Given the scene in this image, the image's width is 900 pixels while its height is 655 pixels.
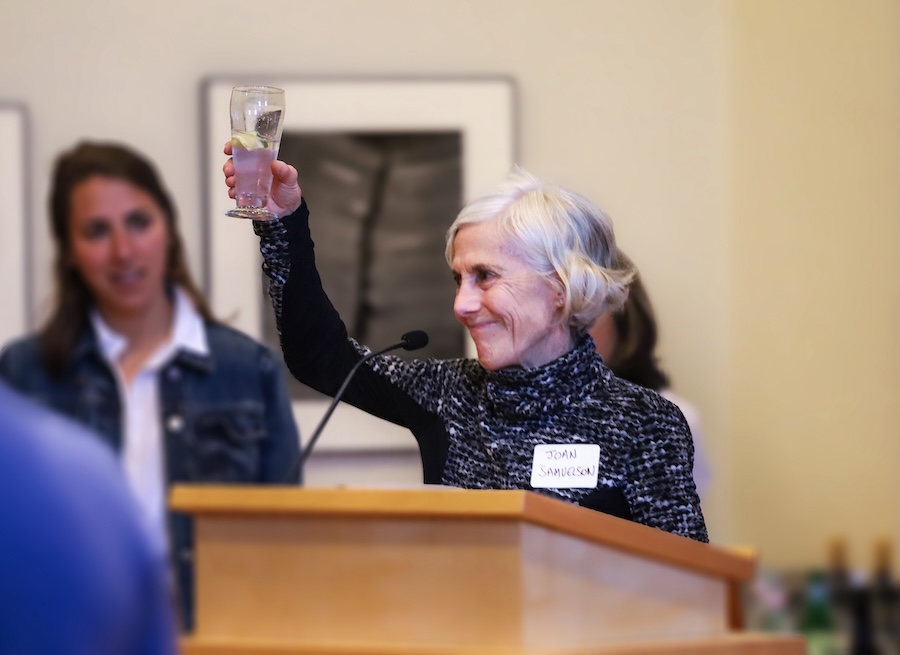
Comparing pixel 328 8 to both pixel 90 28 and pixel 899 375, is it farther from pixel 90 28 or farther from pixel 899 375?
pixel 899 375

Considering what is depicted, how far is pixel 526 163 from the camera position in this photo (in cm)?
348

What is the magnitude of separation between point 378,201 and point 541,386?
1.69m

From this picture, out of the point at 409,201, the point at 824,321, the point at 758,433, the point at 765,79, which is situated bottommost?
the point at 758,433

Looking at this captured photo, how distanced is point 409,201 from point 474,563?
2.43 meters

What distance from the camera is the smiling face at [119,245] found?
304 centimetres

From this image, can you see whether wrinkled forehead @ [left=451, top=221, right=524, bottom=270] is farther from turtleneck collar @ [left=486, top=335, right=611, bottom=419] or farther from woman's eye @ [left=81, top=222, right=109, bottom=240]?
woman's eye @ [left=81, top=222, right=109, bottom=240]

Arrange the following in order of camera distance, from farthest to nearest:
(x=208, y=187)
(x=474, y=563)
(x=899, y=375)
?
(x=208, y=187)
(x=899, y=375)
(x=474, y=563)

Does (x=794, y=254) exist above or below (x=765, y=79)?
below

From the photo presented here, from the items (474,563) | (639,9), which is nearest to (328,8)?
(639,9)

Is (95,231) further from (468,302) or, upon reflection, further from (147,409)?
(468,302)

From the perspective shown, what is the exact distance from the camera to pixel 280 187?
5.87 ft

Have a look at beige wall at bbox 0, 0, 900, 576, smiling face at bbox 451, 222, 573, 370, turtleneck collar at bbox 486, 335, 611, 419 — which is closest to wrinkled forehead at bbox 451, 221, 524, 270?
smiling face at bbox 451, 222, 573, 370

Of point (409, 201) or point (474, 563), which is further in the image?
point (409, 201)

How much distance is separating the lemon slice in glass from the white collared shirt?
1.05m
